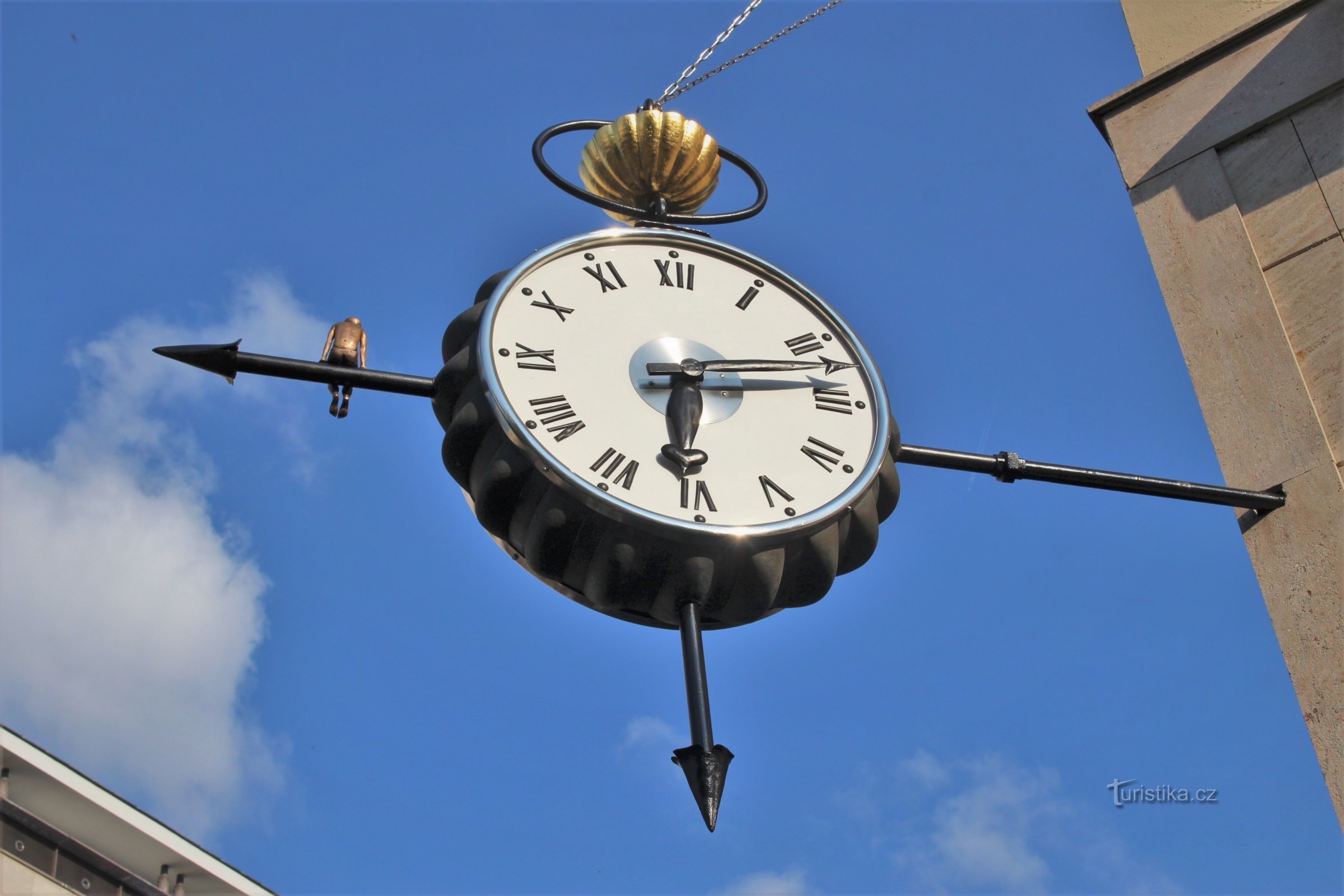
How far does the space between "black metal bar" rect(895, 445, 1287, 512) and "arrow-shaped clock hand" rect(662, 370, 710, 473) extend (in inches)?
28.5

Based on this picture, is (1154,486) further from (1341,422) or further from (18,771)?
(18,771)

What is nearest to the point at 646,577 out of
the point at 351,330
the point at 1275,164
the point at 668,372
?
the point at 668,372

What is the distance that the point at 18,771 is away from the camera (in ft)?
56.3

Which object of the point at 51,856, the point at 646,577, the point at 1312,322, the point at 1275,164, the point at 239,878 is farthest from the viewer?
the point at 239,878

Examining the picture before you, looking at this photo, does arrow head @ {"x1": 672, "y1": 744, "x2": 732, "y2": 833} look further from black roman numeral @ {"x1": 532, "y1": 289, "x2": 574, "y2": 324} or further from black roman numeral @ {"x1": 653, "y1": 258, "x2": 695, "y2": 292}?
black roman numeral @ {"x1": 653, "y1": 258, "x2": 695, "y2": 292}

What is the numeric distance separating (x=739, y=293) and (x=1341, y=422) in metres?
2.29

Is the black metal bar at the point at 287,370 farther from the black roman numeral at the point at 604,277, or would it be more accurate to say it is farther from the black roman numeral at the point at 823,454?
the black roman numeral at the point at 823,454

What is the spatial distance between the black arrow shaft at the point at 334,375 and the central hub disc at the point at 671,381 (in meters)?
0.65

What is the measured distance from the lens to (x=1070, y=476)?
5238mm

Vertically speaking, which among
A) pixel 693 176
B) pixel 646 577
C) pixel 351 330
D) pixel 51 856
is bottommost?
pixel 646 577

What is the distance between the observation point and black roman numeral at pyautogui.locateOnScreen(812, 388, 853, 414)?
16.2 feet

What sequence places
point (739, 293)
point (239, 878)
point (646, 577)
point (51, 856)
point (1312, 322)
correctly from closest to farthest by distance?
point (646, 577)
point (739, 293)
point (1312, 322)
point (51, 856)
point (239, 878)

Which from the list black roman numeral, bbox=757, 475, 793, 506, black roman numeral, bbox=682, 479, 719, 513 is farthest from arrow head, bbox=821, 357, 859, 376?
black roman numeral, bbox=682, 479, 719, 513

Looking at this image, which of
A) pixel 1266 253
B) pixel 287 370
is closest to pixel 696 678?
pixel 287 370
